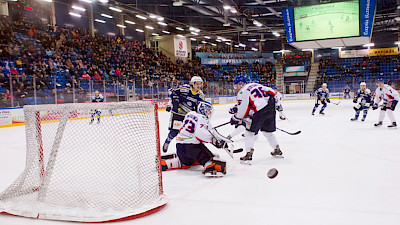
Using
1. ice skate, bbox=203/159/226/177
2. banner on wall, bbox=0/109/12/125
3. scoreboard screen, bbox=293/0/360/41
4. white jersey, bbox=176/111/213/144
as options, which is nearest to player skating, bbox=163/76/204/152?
white jersey, bbox=176/111/213/144

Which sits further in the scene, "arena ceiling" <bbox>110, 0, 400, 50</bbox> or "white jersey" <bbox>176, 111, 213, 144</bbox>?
"arena ceiling" <bbox>110, 0, 400, 50</bbox>

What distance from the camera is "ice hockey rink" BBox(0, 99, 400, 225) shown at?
226cm

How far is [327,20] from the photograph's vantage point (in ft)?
39.8

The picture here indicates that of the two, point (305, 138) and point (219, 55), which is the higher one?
point (219, 55)

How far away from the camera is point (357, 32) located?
39.1ft

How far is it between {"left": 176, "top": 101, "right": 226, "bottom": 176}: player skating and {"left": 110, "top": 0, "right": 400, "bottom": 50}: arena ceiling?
1095 cm

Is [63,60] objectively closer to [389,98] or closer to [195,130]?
[195,130]

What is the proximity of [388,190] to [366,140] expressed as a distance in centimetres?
287

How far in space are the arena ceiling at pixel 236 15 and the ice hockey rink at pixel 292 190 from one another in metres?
10.1

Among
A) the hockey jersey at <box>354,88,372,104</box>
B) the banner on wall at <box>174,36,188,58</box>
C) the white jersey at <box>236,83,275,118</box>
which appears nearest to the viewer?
the white jersey at <box>236,83,275,118</box>

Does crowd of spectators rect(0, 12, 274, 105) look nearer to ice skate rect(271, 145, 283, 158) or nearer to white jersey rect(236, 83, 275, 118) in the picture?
white jersey rect(236, 83, 275, 118)

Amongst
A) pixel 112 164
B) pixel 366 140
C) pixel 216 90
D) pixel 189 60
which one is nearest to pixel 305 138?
pixel 366 140

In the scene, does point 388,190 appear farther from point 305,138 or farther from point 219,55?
point 219,55

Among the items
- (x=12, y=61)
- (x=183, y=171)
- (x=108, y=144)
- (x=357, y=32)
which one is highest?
(x=357, y=32)
